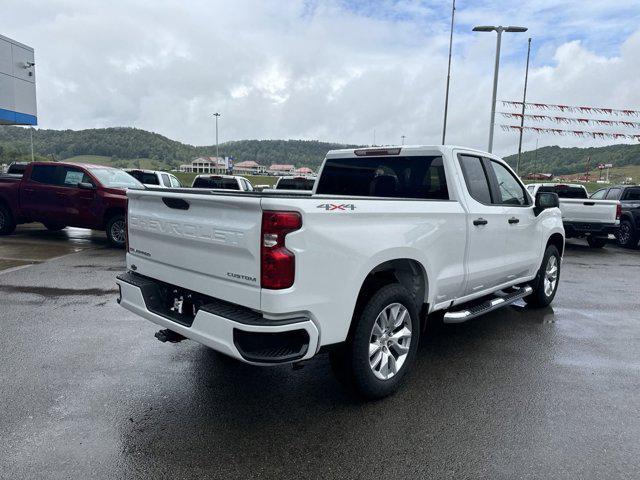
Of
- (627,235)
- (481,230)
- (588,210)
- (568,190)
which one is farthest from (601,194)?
(481,230)

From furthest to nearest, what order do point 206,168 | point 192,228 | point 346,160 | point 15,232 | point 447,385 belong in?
point 206,168, point 15,232, point 346,160, point 447,385, point 192,228

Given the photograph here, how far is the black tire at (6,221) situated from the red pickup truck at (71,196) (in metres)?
0.02

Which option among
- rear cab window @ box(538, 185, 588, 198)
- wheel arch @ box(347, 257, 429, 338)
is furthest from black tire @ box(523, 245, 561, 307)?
rear cab window @ box(538, 185, 588, 198)

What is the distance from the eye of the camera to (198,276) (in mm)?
3176

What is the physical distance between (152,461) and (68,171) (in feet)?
32.2

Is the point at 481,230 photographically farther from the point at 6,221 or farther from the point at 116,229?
the point at 6,221

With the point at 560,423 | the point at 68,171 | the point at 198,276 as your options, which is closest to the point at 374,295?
the point at 198,276

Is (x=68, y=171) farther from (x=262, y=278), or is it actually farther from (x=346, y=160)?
(x=262, y=278)

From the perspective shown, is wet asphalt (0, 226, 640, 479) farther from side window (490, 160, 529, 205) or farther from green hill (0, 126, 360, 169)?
green hill (0, 126, 360, 169)

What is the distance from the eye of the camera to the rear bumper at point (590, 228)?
1192 centimetres

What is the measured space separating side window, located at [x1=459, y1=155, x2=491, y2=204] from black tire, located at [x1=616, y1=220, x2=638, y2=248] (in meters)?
10.9

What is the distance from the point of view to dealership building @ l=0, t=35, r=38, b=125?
22.1 m

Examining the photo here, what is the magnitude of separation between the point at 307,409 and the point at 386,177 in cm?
245

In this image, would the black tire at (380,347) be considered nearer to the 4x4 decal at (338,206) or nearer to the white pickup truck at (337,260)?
the white pickup truck at (337,260)
